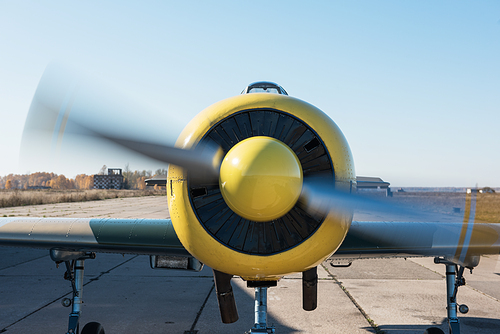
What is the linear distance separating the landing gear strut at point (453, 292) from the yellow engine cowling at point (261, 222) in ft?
8.90

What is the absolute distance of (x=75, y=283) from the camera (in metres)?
3.94

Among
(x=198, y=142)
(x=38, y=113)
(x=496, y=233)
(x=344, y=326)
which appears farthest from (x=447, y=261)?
(x=38, y=113)

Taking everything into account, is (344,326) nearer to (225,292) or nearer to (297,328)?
(297,328)

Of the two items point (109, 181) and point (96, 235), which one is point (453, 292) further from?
point (109, 181)

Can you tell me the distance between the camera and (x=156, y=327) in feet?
14.4

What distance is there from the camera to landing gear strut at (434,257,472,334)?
3.71 m

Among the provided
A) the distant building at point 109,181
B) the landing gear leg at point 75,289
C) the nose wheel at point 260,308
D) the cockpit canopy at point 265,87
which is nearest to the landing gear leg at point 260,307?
the nose wheel at point 260,308

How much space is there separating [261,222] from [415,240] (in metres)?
2.18

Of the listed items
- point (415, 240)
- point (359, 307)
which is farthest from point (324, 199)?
point (359, 307)

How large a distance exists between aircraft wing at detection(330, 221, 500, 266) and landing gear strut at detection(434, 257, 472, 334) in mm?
451

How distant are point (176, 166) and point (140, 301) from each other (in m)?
4.29

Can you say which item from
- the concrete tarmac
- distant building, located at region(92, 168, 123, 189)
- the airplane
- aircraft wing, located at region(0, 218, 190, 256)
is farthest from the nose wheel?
distant building, located at region(92, 168, 123, 189)

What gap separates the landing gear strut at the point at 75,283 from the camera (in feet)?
12.2

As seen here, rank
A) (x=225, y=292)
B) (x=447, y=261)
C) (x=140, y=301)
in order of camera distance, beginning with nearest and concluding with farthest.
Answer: (x=225, y=292), (x=447, y=261), (x=140, y=301)
